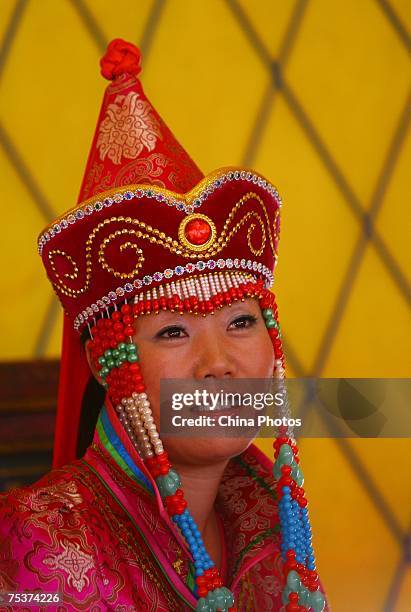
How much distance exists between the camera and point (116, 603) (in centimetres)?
90

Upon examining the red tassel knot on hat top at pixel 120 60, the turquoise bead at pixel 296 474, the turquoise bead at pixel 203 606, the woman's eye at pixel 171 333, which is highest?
the red tassel knot on hat top at pixel 120 60

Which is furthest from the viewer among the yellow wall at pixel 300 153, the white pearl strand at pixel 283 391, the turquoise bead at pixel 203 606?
the yellow wall at pixel 300 153

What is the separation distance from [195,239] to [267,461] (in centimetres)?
34

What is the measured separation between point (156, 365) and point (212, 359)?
59 mm

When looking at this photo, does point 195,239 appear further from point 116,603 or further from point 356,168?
point 356,168

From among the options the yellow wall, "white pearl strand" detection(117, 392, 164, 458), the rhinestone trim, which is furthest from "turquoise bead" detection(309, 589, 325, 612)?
the yellow wall

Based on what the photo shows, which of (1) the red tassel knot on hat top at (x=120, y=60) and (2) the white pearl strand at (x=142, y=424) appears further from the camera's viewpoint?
(1) the red tassel knot on hat top at (x=120, y=60)

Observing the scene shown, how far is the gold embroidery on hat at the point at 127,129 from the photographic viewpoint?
3.47ft

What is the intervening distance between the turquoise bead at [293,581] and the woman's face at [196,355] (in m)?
0.14

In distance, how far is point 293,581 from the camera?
994 millimetres

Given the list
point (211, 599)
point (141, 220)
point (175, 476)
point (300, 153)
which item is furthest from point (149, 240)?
point (300, 153)

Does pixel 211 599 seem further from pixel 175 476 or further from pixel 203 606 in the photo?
pixel 175 476

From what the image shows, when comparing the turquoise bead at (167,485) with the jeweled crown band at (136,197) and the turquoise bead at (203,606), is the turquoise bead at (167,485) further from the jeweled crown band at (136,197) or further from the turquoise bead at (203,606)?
the jeweled crown band at (136,197)

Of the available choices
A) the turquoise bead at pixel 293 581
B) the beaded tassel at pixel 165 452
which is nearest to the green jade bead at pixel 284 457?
the beaded tassel at pixel 165 452
